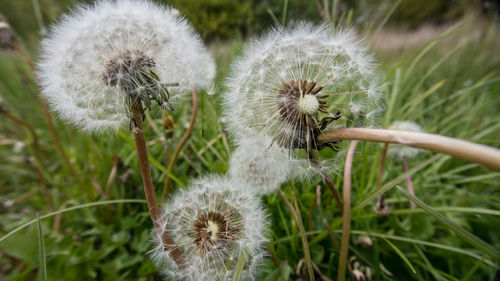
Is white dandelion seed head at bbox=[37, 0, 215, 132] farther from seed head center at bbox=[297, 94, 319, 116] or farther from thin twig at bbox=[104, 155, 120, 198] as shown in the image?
thin twig at bbox=[104, 155, 120, 198]

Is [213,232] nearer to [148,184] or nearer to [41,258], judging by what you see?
[148,184]

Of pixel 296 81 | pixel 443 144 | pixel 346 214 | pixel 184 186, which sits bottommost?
pixel 184 186

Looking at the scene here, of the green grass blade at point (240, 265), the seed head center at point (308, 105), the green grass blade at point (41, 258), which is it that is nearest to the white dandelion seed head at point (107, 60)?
the green grass blade at point (41, 258)

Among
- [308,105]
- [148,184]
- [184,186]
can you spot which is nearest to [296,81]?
[308,105]

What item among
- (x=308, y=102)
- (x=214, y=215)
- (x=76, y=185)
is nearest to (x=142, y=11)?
(x=308, y=102)

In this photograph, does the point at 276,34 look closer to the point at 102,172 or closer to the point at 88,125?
the point at 88,125

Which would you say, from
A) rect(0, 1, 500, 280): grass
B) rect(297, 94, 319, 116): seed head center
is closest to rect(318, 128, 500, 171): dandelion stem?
rect(297, 94, 319, 116): seed head center
